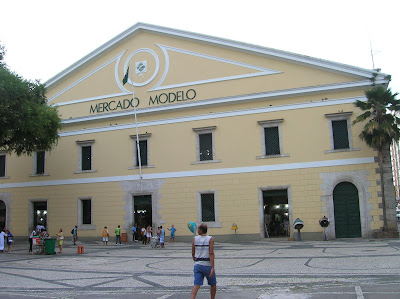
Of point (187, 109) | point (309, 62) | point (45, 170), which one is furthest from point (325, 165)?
point (45, 170)

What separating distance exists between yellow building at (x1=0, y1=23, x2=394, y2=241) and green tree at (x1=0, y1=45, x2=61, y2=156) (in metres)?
5.25

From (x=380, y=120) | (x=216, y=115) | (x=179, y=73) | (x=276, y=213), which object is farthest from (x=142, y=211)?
(x=380, y=120)

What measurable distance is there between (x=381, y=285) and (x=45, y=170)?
2746 centimetres

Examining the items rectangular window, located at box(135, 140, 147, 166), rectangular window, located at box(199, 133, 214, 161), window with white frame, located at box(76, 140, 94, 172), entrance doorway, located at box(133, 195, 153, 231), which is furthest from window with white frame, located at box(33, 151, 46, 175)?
rectangular window, located at box(199, 133, 214, 161)

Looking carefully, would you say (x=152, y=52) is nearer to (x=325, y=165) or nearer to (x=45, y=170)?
(x=45, y=170)

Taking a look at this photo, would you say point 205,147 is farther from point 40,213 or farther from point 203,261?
point 203,261

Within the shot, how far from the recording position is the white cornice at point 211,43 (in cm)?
2528

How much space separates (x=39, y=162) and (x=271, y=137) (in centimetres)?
1790

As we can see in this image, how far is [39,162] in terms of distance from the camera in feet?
107

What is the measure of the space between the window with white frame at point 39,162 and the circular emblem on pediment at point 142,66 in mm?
8988

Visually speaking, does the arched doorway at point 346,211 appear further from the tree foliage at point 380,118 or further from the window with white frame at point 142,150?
the window with white frame at point 142,150

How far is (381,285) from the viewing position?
31.4 ft

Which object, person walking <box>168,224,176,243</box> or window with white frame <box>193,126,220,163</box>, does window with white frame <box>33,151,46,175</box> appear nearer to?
person walking <box>168,224,176,243</box>

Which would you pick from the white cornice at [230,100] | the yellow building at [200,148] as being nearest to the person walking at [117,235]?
the yellow building at [200,148]
